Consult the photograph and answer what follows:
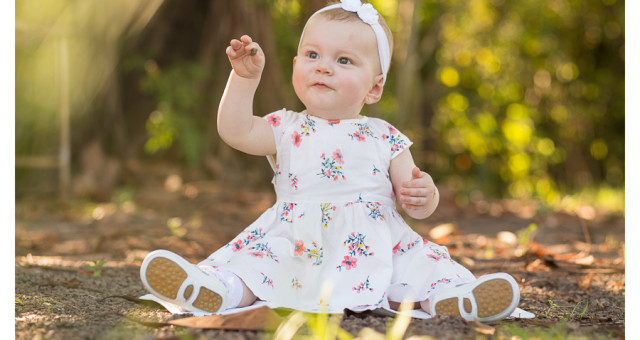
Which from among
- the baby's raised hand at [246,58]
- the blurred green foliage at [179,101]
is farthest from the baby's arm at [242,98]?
the blurred green foliage at [179,101]

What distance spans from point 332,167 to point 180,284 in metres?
0.62

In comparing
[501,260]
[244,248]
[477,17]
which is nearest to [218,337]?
[244,248]

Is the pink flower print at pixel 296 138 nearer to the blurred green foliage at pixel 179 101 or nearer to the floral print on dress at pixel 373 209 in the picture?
the floral print on dress at pixel 373 209

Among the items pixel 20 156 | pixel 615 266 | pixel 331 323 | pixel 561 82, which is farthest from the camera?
pixel 561 82

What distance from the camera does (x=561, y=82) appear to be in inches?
371

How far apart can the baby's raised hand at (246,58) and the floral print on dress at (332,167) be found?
1.13 ft

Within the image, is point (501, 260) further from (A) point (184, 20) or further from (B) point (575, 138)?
(B) point (575, 138)

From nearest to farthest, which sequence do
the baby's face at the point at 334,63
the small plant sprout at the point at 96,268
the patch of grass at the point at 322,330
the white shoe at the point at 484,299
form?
the patch of grass at the point at 322,330 < the white shoe at the point at 484,299 < the baby's face at the point at 334,63 < the small plant sprout at the point at 96,268

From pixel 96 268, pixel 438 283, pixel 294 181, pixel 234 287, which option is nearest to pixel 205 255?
pixel 96 268

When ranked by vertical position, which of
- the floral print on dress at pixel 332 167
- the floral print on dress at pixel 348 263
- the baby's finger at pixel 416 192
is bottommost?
the floral print on dress at pixel 348 263

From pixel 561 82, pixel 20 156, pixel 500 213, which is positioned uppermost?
pixel 561 82

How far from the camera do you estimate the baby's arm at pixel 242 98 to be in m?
1.97

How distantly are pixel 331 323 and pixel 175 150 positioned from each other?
4.59m

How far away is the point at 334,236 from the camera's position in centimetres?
206
